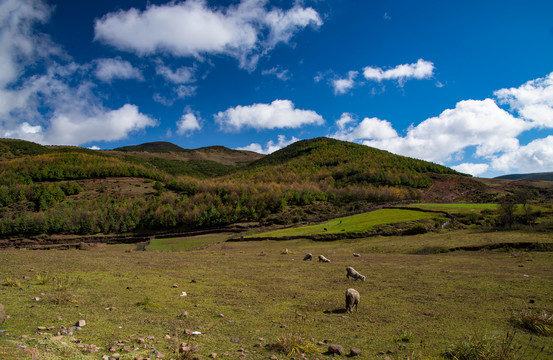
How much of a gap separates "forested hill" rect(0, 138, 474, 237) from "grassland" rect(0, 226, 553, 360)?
169 ft

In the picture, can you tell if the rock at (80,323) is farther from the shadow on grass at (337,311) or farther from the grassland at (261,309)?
the shadow on grass at (337,311)

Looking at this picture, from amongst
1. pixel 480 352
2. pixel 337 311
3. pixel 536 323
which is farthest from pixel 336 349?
pixel 536 323

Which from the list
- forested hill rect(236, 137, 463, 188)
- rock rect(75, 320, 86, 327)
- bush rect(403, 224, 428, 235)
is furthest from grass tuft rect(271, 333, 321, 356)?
forested hill rect(236, 137, 463, 188)

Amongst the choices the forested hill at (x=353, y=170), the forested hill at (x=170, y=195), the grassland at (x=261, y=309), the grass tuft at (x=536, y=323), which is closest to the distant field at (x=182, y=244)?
the forested hill at (x=170, y=195)

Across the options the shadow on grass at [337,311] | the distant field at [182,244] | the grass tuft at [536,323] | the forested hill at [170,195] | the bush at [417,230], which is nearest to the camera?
the grass tuft at [536,323]

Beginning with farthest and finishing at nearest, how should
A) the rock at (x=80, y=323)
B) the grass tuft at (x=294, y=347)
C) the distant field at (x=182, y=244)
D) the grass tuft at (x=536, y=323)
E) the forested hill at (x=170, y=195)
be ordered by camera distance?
the forested hill at (x=170, y=195) → the distant field at (x=182, y=244) → the grass tuft at (x=536, y=323) → the rock at (x=80, y=323) → the grass tuft at (x=294, y=347)

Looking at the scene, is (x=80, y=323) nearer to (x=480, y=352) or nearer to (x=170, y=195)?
(x=480, y=352)

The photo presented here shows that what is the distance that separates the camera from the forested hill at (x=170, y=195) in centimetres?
6544

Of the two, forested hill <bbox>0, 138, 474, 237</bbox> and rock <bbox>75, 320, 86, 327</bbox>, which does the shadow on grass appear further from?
forested hill <bbox>0, 138, 474, 237</bbox>

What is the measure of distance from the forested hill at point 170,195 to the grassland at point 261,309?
5163 centimetres

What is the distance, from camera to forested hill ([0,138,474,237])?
6544cm

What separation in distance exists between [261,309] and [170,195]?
3049 inches

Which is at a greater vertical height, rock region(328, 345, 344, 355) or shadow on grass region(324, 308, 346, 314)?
rock region(328, 345, 344, 355)

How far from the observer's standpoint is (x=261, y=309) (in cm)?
905
